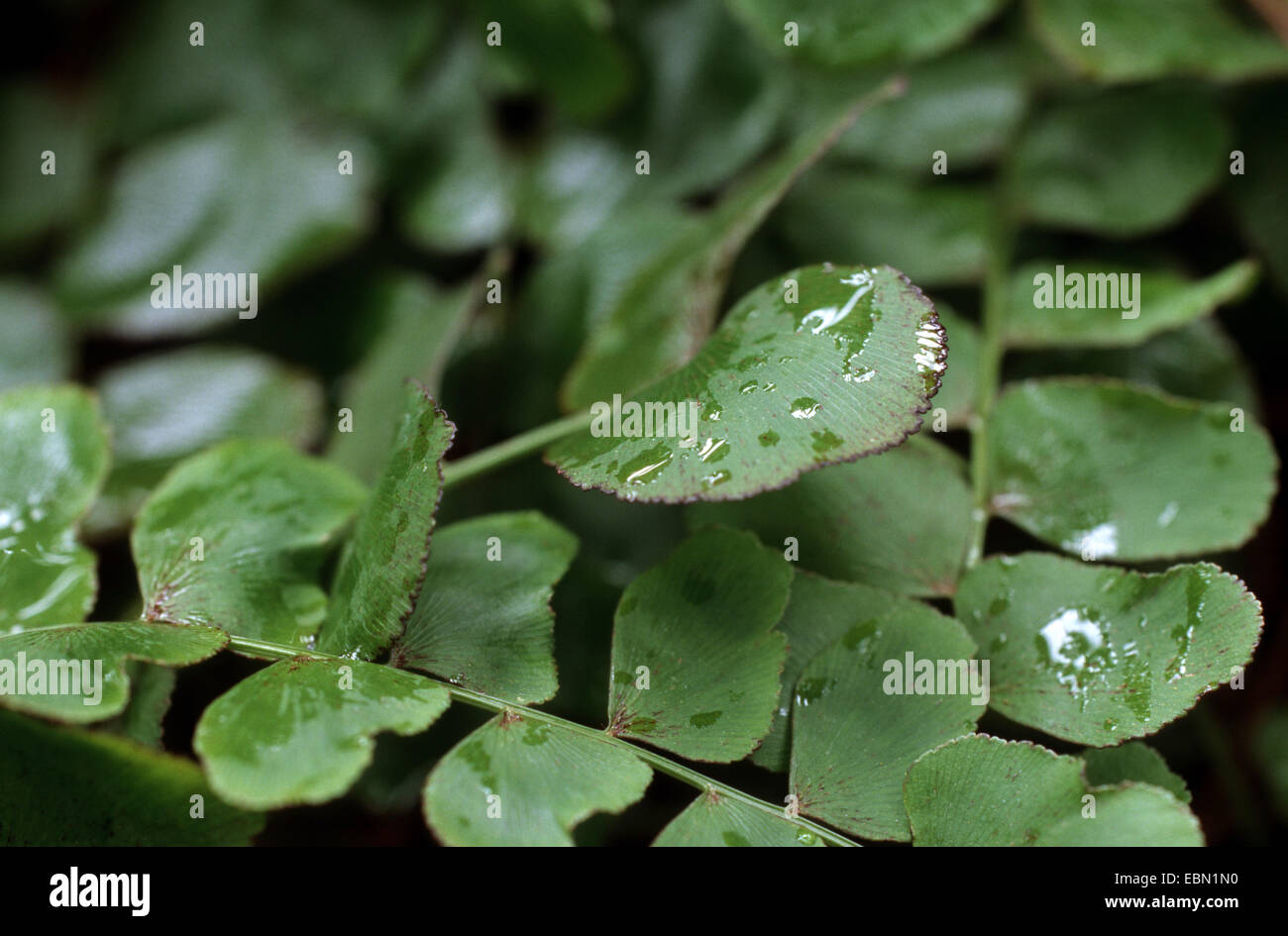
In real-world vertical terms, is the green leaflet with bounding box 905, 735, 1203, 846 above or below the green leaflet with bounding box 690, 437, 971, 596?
below

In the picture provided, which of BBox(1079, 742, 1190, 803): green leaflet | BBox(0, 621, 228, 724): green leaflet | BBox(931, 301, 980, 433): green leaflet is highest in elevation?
BBox(931, 301, 980, 433): green leaflet

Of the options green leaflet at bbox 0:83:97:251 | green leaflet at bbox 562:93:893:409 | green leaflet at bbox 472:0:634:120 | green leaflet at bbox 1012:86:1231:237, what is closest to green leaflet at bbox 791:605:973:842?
green leaflet at bbox 562:93:893:409

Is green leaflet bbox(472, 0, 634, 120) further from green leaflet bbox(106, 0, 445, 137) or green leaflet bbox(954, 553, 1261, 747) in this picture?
green leaflet bbox(954, 553, 1261, 747)

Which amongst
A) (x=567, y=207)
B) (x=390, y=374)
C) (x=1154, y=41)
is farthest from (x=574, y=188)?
(x=1154, y=41)

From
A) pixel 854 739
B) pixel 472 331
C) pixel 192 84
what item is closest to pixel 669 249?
pixel 472 331

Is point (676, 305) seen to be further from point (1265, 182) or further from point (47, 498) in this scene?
point (1265, 182)

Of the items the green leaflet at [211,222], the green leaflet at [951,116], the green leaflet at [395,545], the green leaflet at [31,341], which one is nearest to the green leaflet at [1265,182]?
the green leaflet at [951,116]

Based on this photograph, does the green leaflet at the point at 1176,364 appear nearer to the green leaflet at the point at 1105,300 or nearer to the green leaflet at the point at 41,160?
the green leaflet at the point at 1105,300

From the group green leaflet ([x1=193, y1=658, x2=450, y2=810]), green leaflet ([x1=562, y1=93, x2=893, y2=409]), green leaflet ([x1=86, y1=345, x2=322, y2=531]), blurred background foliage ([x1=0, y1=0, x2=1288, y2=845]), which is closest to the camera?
green leaflet ([x1=193, y1=658, x2=450, y2=810])
